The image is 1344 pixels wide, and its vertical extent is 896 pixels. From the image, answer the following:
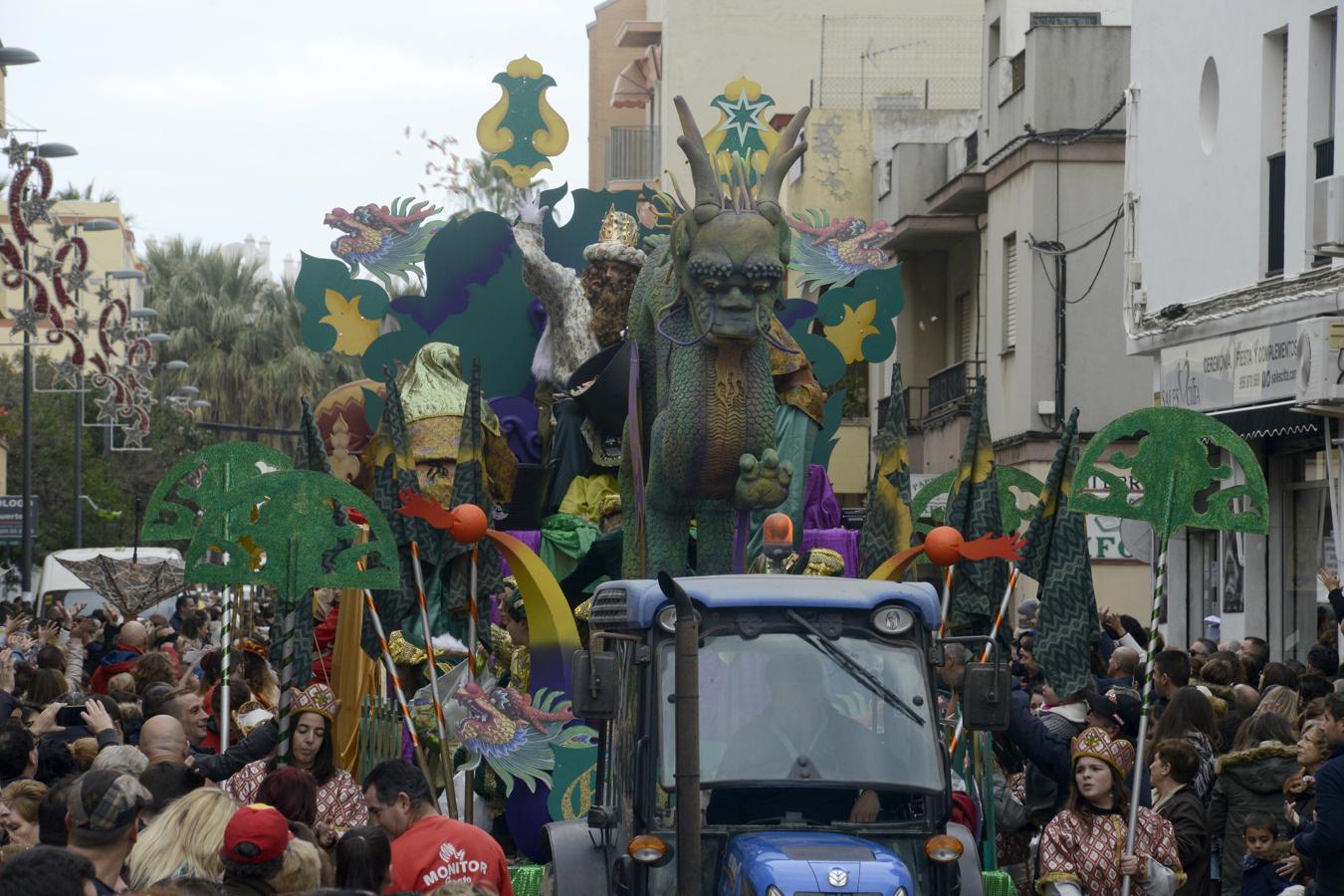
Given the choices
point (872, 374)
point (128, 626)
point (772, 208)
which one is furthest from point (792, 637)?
point (872, 374)

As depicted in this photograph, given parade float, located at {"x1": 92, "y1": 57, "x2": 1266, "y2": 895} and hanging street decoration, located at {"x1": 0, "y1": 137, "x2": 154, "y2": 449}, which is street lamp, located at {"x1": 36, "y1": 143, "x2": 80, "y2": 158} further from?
parade float, located at {"x1": 92, "y1": 57, "x2": 1266, "y2": 895}

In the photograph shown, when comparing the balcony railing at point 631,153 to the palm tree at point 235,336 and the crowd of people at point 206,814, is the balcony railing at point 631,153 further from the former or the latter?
the crowd of people at point 206,814

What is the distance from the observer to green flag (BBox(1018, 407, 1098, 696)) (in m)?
11.0

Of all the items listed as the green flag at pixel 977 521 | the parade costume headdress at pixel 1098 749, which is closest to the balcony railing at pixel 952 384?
the green flag at pixel 977 521

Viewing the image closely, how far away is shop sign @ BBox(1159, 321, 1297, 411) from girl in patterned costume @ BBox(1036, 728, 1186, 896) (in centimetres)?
1007

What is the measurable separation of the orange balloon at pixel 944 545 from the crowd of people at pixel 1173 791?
0.53 metres

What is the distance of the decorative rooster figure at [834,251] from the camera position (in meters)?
17.0

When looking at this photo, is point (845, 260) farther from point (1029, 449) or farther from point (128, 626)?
point (1029, 449)

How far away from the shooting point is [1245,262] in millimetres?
20469

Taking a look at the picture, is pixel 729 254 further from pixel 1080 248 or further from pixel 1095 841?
pixel 1080 248

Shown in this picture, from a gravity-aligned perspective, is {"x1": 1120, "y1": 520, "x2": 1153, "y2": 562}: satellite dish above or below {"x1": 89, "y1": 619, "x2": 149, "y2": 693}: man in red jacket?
above

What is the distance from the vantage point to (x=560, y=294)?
1688 cm

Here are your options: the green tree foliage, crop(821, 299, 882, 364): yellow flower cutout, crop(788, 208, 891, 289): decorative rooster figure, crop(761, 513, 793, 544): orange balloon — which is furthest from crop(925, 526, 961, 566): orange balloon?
the green tree foliage

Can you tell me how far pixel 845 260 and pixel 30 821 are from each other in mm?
10259
